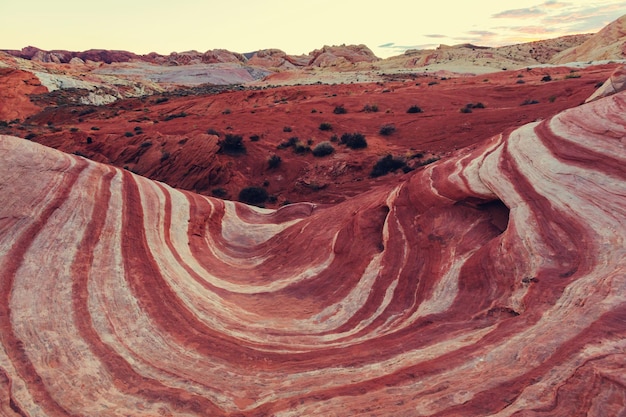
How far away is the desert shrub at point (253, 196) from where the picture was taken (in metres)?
19.8

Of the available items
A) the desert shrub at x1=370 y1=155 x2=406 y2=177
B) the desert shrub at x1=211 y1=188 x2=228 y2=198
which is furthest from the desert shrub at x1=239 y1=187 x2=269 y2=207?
the desert shrub at x1=370 y1=155 x2=406 y2=177

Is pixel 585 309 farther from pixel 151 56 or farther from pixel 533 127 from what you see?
pixel 151 56

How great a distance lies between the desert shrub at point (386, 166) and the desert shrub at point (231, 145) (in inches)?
321

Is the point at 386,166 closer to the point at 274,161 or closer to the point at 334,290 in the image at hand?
the point at 274,161

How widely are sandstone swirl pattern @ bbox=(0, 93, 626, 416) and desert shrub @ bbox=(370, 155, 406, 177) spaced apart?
9.72 meters

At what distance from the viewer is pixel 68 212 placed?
26.5ft

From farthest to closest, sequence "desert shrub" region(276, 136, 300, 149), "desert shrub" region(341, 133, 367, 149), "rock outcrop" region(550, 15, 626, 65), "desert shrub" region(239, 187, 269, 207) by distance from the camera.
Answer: "rock outcrop" region(550, 15, 626, 65) < "desert shrub" region(276, 136, 300, 149) < "desert shrub" region(341, 133, 367, 149) < "desert shrub" region(239, 187, 269, 207)

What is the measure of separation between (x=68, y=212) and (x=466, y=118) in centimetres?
2354

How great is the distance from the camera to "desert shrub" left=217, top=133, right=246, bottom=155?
78.2ft

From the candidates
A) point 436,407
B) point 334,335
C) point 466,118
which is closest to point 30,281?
point 334,335

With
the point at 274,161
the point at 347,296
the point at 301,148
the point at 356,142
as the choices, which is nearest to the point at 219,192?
the point at 274,161

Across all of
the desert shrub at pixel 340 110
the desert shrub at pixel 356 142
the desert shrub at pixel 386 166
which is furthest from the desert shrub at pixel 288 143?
the desert shrub at pixel 340 110

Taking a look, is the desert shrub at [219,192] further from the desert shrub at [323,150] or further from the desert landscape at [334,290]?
the desert shrub at [323,150]

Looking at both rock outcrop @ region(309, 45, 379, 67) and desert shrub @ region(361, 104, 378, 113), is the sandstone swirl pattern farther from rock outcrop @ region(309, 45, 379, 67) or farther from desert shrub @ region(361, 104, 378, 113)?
rock outcrop @ region(309, 45, 379, 67)
